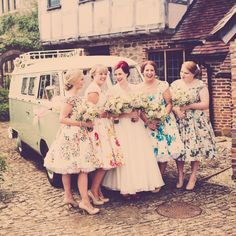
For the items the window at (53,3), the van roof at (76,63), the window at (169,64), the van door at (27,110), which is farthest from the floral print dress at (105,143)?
the window at (53,3)

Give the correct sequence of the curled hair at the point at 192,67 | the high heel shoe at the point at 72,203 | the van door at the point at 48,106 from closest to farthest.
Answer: the high heel shoe at the point at 72,203 → the curled hair at the point at 192,67 → the van door at the point at 48,106

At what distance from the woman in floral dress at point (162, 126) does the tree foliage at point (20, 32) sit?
14115 millimetres

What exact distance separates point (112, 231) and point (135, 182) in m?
0.95

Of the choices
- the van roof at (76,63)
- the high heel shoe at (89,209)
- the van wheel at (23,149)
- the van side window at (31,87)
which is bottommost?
the high heel shoe at (89,209)

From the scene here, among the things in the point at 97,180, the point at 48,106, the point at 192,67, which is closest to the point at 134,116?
the point at 97,180

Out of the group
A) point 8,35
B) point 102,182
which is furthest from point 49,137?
point 8,35

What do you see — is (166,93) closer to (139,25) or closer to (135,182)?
(135,182)

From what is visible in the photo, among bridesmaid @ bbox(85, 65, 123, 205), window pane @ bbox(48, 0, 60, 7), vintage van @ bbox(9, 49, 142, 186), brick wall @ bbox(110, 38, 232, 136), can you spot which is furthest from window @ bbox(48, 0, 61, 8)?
bridesmaid @ bbox(85, 65, 123, 205)

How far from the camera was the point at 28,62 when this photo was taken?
9.47 metres

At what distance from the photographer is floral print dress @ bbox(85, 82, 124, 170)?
5.81 m

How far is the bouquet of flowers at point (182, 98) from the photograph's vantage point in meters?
6.34

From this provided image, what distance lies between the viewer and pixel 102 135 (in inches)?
232

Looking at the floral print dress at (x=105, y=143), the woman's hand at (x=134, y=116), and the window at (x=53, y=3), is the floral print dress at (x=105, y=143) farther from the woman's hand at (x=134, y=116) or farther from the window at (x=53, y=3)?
the window at (x=53, y=3)

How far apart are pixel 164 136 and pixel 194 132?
0.54m
